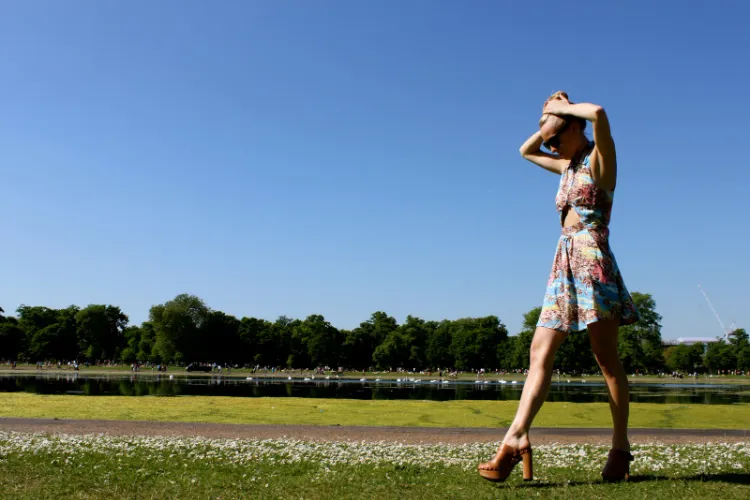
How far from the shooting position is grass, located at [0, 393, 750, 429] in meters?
17.7

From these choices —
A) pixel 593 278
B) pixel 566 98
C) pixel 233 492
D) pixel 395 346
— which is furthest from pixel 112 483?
pixel 395 346

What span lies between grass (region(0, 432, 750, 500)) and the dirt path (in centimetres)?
222

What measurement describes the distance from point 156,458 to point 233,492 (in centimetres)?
325

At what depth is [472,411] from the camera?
20.6 metres

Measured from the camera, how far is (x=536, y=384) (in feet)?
18.0

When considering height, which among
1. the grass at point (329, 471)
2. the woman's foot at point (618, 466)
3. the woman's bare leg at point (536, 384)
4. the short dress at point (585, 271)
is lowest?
the grass at point (329, 471)

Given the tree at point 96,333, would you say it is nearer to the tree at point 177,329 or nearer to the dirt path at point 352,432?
the tree at point 177,329

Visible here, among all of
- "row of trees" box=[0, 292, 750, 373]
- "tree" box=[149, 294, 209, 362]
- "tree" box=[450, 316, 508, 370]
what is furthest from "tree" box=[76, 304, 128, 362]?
"tree" box=[450, 316, 508, 370]

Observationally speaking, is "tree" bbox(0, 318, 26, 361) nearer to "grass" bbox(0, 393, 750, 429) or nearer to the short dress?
"grass" bbox(0, 393, 750, 429)

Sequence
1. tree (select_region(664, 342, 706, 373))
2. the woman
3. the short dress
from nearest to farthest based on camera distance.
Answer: the woman → the short dress → tree (select_region(664, 342, 706, 373))

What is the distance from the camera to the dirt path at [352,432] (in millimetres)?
13016

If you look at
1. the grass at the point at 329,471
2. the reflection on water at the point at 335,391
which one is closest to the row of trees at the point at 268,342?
the reflection on water at the point at 335,391

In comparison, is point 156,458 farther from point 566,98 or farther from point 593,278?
point 566,98

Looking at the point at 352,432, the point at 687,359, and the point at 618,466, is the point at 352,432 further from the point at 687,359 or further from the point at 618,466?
the point at 687,359
